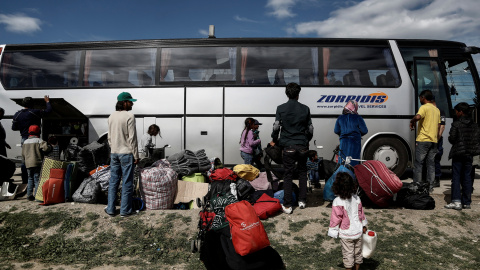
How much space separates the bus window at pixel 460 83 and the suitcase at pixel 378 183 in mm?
4309

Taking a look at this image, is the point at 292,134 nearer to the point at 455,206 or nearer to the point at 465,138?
the point at 465,138

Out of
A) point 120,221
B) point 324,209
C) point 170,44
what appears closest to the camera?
point 120,221

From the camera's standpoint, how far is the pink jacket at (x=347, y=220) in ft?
11.1

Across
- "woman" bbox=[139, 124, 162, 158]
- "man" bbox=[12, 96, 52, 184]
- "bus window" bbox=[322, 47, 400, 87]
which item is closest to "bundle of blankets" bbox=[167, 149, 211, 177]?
"woman" bbox=[139, 124, 162, 158]

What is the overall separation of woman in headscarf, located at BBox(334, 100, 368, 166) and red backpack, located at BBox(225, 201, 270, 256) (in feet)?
10.0

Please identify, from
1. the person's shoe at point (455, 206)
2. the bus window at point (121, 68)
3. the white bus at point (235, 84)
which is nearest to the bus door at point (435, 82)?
the white bus at point (235, 84)

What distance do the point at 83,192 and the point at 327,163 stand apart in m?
4.90

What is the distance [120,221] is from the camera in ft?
16.8

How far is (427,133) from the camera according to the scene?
20.6ft

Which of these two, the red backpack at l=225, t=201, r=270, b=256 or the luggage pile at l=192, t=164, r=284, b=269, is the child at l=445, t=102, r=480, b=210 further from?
the red backpack at l=225, t=201, r=270, b=256

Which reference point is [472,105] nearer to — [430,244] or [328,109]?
[328,109]

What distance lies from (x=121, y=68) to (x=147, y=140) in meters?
2.19

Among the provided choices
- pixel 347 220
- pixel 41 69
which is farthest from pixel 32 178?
pixel 347 220

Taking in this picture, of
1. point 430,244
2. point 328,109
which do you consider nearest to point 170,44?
point 328,109
